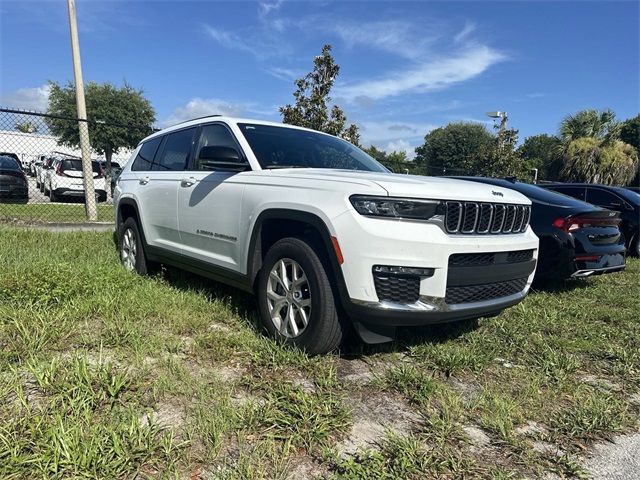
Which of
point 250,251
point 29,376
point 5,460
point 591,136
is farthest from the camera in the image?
point 591,136

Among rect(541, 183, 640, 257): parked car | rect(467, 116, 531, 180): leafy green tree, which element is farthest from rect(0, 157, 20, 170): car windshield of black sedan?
rect(467, 116, 531, 180): leafy green tree

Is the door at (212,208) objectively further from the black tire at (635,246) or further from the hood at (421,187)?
the black tire at (635,246)

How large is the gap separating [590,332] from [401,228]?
8.68 ft

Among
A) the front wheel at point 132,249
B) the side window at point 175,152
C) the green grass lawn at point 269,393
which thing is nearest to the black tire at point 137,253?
the front wheel at point 132,249

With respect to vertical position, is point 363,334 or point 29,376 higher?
point 363,334

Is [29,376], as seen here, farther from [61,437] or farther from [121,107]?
[121,107]

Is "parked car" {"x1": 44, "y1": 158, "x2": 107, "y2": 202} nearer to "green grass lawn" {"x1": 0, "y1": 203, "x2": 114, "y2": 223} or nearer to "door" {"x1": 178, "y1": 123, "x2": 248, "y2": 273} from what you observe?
"green grass lawn" {"x1": 0, "y1": 203, "x2": 114, "y2": 223}

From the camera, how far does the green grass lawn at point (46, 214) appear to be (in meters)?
8.96

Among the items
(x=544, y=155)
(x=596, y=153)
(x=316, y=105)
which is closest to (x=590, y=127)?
(x=596, y=153)

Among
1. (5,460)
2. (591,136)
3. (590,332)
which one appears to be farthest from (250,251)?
(591,136)

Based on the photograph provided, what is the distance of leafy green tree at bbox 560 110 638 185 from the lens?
3047cm

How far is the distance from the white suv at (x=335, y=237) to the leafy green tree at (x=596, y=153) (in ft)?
105

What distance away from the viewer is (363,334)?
9.87ft

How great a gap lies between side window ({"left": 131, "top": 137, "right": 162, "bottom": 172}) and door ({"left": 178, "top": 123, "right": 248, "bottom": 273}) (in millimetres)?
1183
